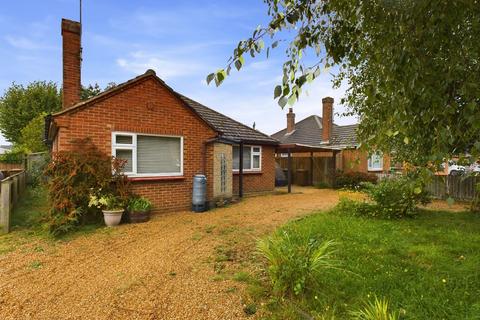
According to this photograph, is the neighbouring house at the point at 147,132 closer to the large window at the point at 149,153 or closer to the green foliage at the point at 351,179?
the large window at the point at 149,153

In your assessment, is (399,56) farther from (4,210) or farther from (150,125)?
(4,210)

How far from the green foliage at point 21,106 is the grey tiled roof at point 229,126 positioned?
63.3 ft

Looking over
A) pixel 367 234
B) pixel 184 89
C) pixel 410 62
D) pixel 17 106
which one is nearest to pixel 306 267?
pixel 410 62

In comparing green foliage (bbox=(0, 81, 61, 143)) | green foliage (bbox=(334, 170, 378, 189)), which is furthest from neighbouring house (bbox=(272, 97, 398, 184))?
green foliage (bbox=(0, 81, 61, 143))

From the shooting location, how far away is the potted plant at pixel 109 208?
7.20 m

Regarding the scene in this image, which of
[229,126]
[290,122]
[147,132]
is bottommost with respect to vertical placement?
[147,132]

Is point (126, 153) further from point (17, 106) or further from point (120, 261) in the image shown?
point (17, 106)

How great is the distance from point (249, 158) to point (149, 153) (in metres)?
6.27

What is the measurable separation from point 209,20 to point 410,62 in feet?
15.1

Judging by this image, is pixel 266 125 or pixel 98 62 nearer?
pixel 98 62

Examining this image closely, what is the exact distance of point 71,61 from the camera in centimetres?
898

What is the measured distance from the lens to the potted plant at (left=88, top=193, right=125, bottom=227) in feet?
23.6

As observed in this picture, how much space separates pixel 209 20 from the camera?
19.5 ft

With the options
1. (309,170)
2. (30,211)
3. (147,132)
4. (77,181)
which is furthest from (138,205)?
(309,170)
